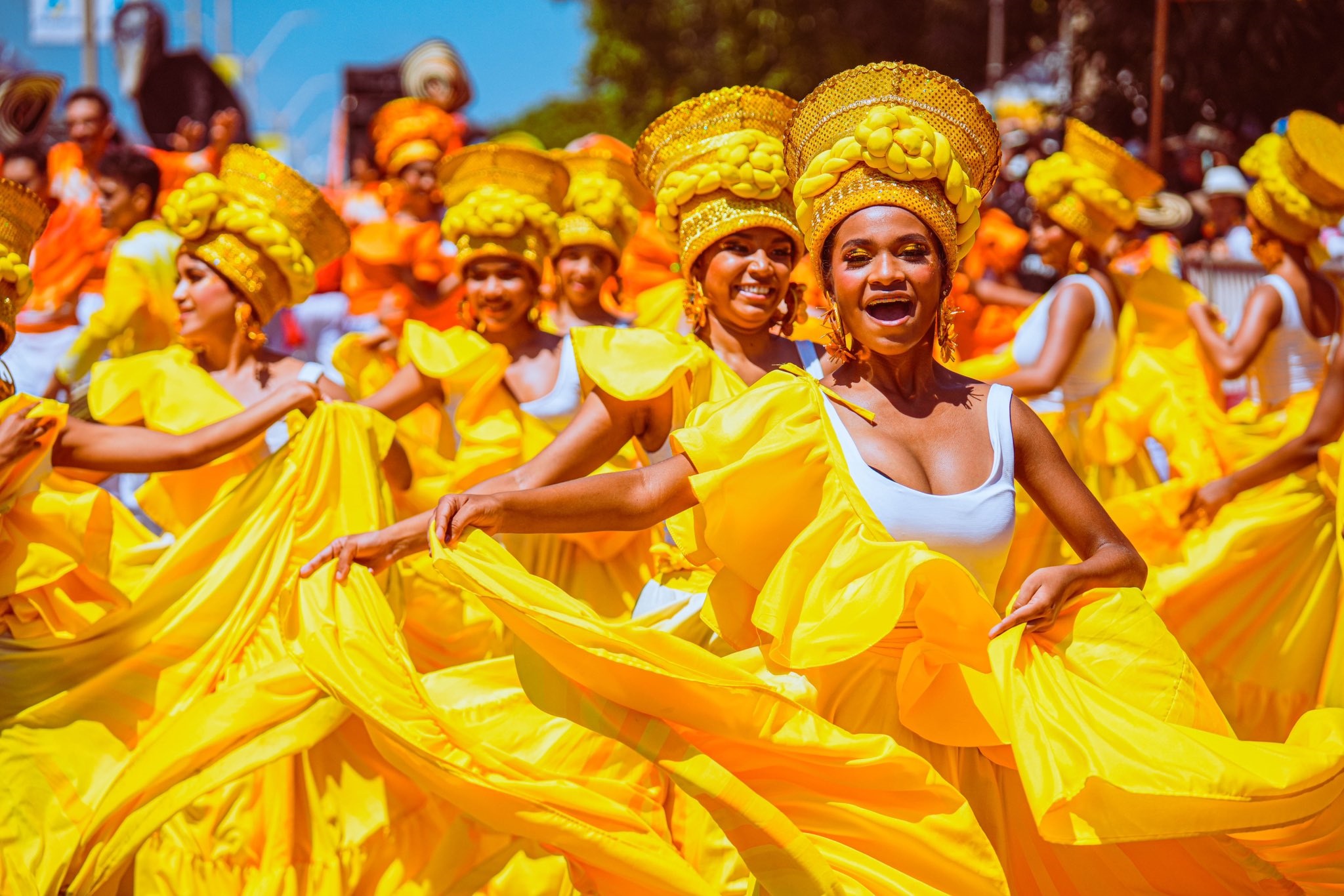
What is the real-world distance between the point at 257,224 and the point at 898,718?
10.5 ft

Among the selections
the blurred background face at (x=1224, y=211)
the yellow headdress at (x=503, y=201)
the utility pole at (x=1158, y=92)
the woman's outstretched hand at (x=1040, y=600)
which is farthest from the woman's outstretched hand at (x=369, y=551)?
the blurred background face at (x=1224, y=211)

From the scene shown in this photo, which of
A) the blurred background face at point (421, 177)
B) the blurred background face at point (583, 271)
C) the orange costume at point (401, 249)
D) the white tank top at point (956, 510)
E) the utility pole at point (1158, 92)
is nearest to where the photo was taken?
the white tank top at point (956, 510)

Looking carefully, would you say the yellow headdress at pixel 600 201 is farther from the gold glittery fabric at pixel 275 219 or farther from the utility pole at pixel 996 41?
the utility pole at pixel 996 41

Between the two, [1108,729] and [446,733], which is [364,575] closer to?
[446,733]

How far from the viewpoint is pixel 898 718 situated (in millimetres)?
3223

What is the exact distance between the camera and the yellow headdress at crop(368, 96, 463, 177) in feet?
33.2

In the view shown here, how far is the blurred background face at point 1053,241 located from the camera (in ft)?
22.4

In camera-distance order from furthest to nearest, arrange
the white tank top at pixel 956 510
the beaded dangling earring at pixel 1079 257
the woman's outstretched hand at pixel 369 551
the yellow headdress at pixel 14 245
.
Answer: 1. the beaded dangling earring at pixel 1079 257
2. the yellow headdress at pixel 14 245
3. the woman's outstretched hand at pixel 369 551
4. the white tank top at pixel 956 510

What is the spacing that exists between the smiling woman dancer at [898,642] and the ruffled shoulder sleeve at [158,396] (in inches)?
84.5

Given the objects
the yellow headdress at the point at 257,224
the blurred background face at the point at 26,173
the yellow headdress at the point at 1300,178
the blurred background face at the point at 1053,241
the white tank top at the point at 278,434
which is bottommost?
the white tank top at the point at 278,434

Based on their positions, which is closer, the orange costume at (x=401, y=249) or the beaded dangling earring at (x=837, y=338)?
the beaded dangling earring at (x=837, y=338)

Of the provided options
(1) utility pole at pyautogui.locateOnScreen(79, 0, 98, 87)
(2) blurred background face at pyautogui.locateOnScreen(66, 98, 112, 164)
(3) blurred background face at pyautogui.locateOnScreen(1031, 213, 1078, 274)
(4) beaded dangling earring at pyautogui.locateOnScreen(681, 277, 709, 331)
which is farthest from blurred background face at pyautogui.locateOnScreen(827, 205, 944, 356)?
(1) utility pole at pyautogui.locateOnScreen(79, 0, 98, 87)

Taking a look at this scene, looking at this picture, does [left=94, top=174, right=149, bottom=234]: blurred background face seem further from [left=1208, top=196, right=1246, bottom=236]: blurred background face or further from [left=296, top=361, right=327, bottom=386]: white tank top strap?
[left=1208, top=196, right=1246, bottom=236]: blurred background face

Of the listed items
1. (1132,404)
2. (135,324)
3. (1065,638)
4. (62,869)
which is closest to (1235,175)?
(1132,404)
